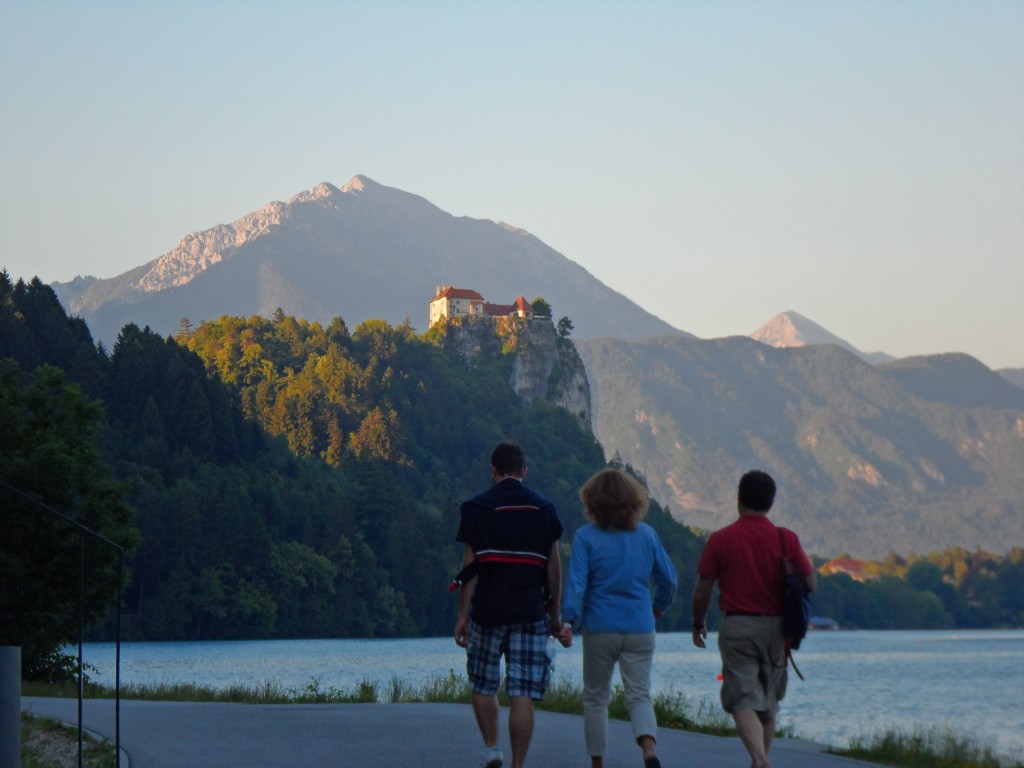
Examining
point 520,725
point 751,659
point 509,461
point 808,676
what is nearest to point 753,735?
point 751,659

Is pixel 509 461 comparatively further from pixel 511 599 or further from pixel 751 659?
pixel 751 659

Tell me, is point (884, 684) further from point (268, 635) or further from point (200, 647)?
point (268, 635)

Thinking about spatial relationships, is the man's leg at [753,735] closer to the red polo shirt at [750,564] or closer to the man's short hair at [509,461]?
Answer: the red polo shirt at [750,564]

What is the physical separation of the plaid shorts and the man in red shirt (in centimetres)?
101

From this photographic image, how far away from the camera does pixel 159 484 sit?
317 feet

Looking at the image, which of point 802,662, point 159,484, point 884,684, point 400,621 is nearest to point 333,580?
point 400,621

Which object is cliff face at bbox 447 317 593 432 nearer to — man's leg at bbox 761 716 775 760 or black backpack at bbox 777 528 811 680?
man's leg at bbox 761 716 775 760

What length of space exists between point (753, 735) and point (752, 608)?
2.54ft

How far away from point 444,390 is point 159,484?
85453 mm

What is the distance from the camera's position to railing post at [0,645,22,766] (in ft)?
30.3

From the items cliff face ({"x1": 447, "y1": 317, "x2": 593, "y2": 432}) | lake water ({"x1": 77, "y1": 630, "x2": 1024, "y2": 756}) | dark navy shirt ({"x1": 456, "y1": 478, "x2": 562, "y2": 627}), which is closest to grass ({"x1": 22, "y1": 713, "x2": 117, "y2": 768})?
dark navy shirt ({"x1": 456, "y1": 478, "x2": 562, "y2": 627})

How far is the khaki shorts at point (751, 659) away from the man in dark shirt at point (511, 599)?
3.62ft

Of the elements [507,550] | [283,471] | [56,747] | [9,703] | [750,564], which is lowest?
[56,747]

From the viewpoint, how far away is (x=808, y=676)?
210ft
